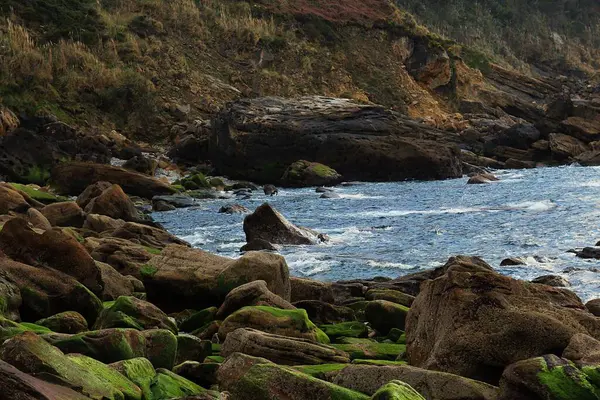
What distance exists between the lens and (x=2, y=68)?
4666 centimetres

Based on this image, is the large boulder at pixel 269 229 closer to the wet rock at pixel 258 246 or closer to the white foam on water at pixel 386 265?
the wet rock at pixel 258 246

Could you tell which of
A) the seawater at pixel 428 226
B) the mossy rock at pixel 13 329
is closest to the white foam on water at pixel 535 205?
the seawater at pixel 428 226

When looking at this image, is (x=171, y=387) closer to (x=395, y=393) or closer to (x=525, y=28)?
(x=395, y=393)

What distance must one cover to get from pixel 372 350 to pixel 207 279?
11.9 ft

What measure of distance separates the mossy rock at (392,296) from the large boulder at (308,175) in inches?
993

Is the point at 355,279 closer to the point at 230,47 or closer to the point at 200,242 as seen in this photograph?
the point at 200,242

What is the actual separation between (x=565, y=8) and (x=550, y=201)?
98.0 m

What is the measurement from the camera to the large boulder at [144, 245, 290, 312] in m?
13.4

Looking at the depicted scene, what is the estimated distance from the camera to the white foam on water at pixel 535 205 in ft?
97.1

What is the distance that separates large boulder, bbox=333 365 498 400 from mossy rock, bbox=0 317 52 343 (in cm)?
300

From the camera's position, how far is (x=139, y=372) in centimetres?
753

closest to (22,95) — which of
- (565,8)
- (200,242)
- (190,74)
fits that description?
(190,74)

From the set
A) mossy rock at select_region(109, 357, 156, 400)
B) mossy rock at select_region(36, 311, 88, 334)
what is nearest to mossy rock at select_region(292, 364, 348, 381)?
mossy rock at select_region(109, 357, 156, 400)

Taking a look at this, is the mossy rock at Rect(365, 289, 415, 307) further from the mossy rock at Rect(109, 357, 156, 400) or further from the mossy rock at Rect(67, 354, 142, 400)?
the mossy rock at Rect(67, 354, 142, 400)
